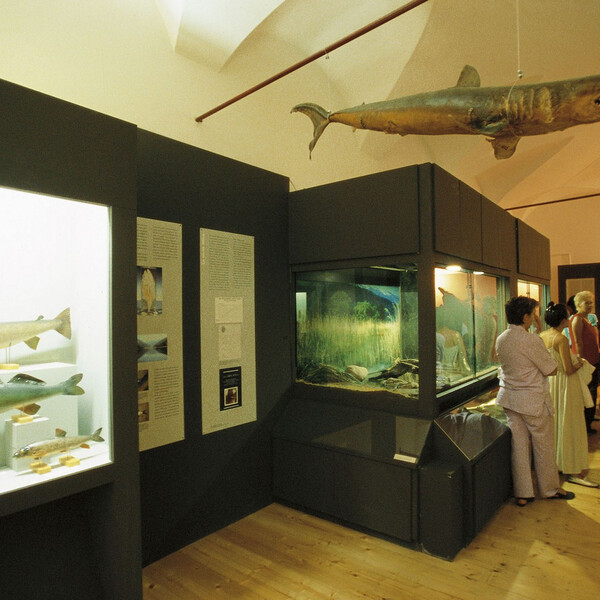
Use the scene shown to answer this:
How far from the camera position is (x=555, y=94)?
223 centimetres

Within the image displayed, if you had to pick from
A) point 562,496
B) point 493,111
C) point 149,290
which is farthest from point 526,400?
point 149,290

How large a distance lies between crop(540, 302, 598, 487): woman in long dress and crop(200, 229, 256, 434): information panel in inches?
113

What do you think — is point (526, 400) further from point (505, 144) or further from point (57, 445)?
point (57, 445)

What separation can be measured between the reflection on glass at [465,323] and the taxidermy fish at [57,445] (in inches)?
98.9

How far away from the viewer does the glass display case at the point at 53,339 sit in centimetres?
189

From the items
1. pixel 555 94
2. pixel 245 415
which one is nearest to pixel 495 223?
pixel 555 94

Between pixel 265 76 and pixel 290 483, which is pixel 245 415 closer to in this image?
pixel 290 483

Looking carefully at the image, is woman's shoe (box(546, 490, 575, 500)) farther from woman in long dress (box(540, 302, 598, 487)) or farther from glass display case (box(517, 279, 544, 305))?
glass display case (box(517, 279, 544, 305))

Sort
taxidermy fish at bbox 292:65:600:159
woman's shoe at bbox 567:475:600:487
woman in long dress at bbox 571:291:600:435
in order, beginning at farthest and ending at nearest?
woman in long dress at bbox 571:291:600:435 → woman's shoe at bbox 567:475:600:487 → taxidermy fish at bbox 292:65:600:159

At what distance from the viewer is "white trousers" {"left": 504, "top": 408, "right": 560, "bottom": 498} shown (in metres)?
3.86

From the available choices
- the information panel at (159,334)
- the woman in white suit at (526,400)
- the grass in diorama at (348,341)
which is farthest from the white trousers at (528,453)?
the information panel at (159,334)

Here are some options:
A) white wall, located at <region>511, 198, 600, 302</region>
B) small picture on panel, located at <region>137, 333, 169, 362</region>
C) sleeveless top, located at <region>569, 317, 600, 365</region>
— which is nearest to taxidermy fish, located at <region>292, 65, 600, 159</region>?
small picture on panel, located at <region>137, 333, 169, 362</region>

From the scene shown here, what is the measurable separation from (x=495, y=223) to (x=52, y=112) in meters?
4.24

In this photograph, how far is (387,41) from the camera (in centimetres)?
519
